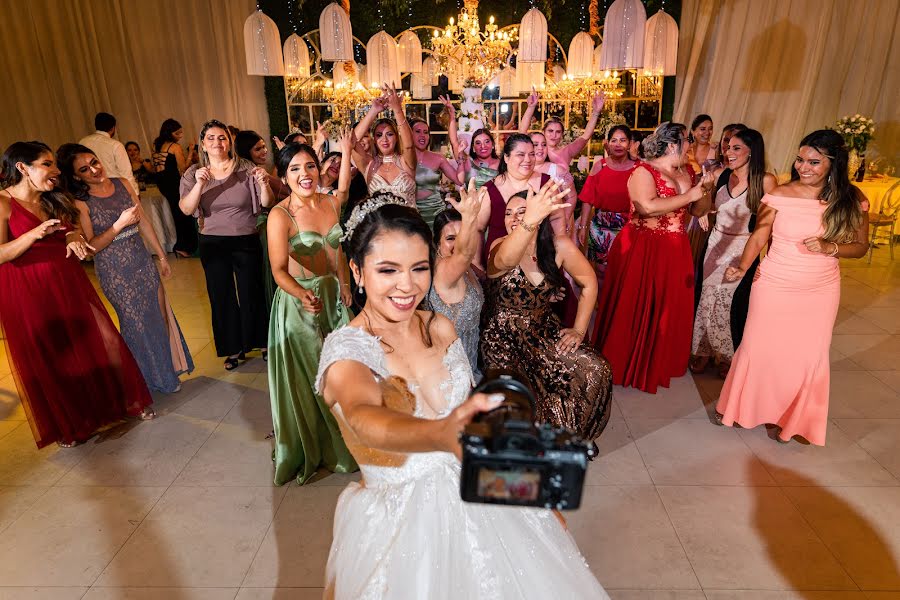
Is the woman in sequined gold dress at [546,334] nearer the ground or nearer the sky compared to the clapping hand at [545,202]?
nearer the ground

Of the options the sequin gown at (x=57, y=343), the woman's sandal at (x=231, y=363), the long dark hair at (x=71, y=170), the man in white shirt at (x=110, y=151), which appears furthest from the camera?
the man in white shirt at (x=110, y=151)

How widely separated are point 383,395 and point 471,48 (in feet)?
22.8

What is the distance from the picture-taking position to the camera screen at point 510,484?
1.01m

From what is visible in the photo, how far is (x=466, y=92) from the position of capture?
29.3 feet

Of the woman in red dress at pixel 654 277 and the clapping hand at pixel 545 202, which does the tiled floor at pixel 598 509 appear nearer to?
the woman in red dress at pixel 654 277

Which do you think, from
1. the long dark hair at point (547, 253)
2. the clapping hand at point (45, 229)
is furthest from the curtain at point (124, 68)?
the long dark hair at point (547, 253)

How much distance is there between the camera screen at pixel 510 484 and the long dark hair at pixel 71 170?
3.34 metres

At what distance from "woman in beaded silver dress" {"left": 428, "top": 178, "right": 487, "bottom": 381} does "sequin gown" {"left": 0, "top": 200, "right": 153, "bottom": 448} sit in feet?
6.83

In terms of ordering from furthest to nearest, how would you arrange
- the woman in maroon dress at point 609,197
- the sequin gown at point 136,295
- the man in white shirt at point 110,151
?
→ 1. the man in white shirt at point 110,151
2. the woman in maroon dress at point 609,197
3. the sequin gown at point 136,295

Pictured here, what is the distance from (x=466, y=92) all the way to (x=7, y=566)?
790cm

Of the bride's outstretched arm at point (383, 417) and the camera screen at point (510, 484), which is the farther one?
the bride's outstretched arm at point (383, 417)

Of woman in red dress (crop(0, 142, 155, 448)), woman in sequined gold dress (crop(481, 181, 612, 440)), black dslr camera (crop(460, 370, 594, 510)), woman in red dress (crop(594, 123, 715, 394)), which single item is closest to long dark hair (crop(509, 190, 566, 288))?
woman in sequined gold dress (crop(481, 181, 612, 440))

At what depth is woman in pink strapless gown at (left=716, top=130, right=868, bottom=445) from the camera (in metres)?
2.96

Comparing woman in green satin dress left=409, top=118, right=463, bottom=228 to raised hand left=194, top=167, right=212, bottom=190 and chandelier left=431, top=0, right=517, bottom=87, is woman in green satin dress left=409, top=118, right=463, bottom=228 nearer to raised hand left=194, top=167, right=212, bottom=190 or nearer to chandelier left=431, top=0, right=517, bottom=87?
raised hand left=194, top=167, right=212, bottom=190
